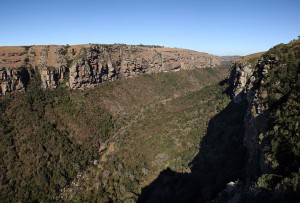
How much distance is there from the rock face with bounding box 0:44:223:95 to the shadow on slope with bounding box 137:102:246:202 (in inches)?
2355

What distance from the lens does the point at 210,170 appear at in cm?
6906

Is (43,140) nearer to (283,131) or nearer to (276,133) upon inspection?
(276,133)

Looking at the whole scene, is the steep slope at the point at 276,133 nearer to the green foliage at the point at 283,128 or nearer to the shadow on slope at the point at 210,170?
the green foliage at the point at 283,128

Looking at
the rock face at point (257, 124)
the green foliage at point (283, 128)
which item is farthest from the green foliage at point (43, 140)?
the green foliage at point (283, 128)

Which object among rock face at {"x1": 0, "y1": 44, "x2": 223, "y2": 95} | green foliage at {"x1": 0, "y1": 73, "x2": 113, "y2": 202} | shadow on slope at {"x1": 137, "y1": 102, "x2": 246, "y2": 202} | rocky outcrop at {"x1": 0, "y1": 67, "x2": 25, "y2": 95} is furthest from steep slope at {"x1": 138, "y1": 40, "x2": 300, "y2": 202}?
rocky outcrop at {"x1": 0, "y1": 67, "x2": 25, "y2": 95}

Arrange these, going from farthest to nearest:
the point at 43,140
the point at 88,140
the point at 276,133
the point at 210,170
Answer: the point at 88,140 < the point at 43,140 < the point at 210,170 < the point at 276,133

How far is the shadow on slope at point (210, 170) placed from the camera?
61.9 m

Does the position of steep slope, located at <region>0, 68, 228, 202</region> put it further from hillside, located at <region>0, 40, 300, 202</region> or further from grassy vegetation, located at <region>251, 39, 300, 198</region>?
grassy vegetation, located at <region>251, 39, 300, 198</region>

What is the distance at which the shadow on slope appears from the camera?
61906 millimetres

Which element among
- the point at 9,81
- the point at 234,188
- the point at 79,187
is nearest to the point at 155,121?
the point at 79,187

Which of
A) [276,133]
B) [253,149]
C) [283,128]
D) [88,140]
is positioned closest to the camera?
[283,128]

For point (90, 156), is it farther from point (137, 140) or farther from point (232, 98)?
point (232, 98)

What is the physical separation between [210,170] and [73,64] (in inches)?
2923

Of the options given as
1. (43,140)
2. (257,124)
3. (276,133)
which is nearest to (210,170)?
(257,124)
